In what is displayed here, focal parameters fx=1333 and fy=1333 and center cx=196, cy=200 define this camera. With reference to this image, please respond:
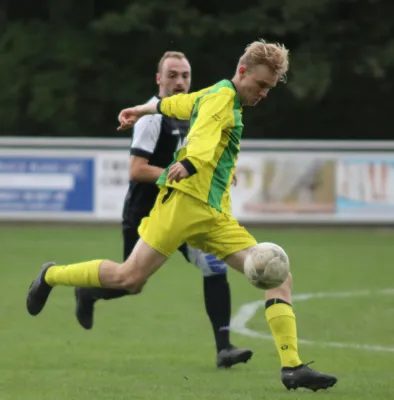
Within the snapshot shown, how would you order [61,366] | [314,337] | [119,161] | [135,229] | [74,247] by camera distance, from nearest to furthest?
[61,366]
[135,229]
[314,337]
[74,247]
[119,161]

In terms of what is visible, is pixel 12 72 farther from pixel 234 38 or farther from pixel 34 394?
pixel 34 394

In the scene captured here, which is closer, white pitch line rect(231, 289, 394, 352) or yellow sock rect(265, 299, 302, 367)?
yellow sock rect(265, 299, 302, 367)

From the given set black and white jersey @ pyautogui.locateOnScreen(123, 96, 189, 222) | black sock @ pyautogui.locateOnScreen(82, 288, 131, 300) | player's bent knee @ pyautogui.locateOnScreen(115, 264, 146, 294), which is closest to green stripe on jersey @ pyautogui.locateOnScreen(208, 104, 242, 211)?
player's bent knee @ pyautogui.locateOnScreen(115, 264, 146, 294)

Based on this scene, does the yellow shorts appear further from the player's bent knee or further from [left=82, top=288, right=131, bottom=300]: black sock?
[left=82, top=288, right=131, bottom=300]: black sock

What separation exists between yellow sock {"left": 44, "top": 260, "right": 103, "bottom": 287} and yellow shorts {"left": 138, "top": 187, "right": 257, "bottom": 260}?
0.40 m

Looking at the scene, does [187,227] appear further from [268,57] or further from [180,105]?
[268,57]

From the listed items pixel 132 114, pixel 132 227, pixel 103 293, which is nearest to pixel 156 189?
pixel 132 227

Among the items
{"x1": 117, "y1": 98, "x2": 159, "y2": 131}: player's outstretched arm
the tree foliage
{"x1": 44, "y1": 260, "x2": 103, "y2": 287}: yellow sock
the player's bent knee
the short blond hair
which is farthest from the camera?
the tree foliage

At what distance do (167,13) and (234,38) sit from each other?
1.48m

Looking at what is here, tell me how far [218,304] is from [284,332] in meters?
1.32

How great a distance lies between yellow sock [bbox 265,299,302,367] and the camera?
7309mm

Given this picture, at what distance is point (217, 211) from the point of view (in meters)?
7.54

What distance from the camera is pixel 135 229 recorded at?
909 centimetres

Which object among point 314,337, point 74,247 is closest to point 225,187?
point 314,337
